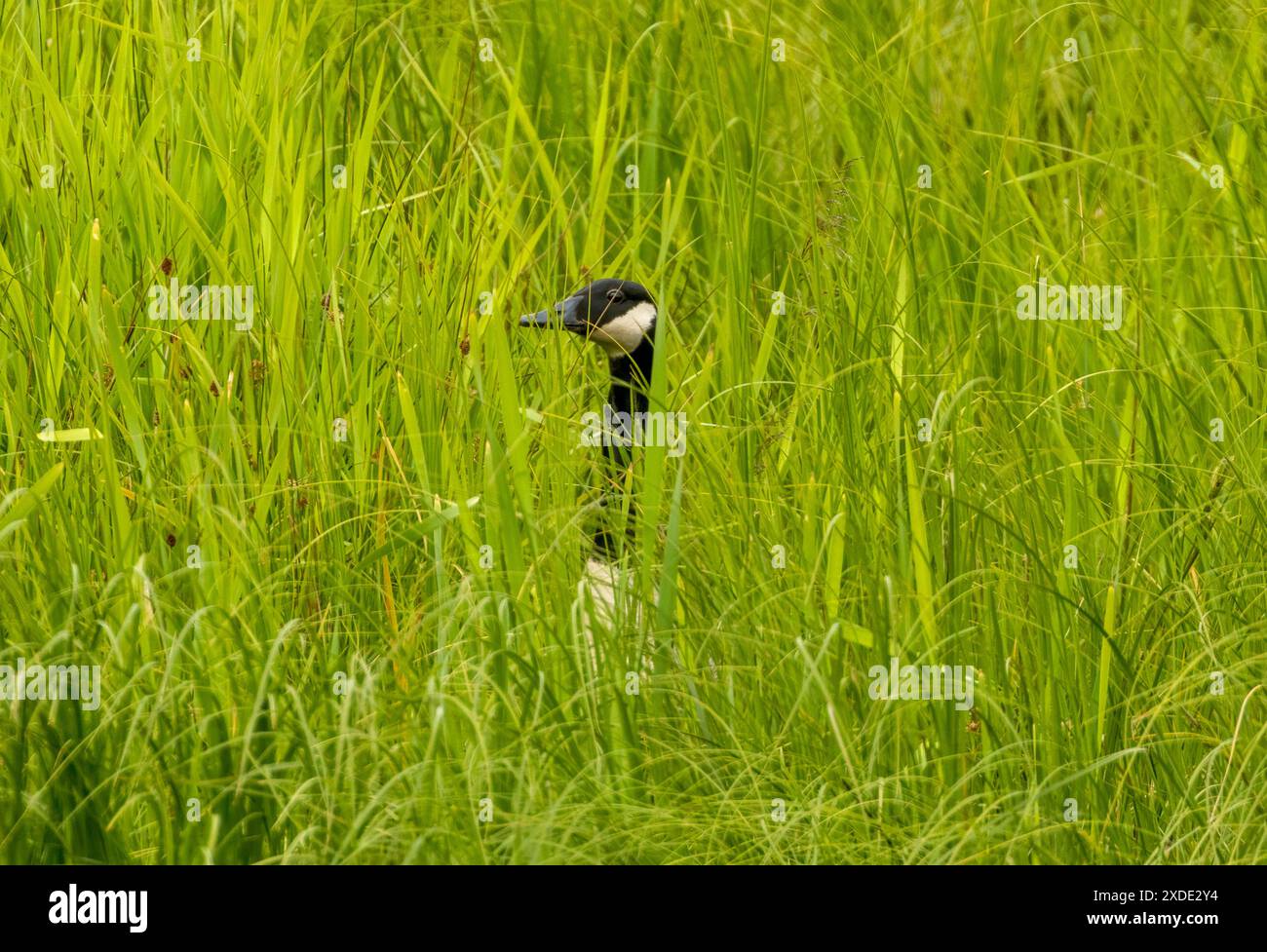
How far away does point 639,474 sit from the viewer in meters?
3.69

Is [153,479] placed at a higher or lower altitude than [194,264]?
lower

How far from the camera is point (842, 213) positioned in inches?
175

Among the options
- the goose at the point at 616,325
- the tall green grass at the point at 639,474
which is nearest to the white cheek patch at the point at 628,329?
the goose at the point at 616,325

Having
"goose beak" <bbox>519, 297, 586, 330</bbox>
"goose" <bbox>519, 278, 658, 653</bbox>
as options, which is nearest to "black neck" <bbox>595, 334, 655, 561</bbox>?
"goose" <bbox>519, 278, 658, 653</bbox>

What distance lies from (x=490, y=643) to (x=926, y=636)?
834mm

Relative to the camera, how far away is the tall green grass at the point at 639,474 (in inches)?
120

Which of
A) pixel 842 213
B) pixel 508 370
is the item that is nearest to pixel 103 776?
pixel 508 370

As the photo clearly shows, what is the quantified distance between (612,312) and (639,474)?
0.79 m

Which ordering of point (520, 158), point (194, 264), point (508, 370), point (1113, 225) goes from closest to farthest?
point (508, 370) < point (194, 264) < point (1113, 225) < point (520, 158)

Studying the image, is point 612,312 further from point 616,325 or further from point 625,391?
point 625,391

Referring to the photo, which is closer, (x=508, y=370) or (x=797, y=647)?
(x=797, y=647)

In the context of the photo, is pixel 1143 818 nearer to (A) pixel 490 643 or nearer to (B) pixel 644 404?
(A) pixel 490 643

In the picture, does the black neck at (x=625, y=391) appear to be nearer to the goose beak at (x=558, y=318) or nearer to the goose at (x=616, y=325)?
the goose at (x=616, y=325)

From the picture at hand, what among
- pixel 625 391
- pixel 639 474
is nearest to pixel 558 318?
pixel 625 391
